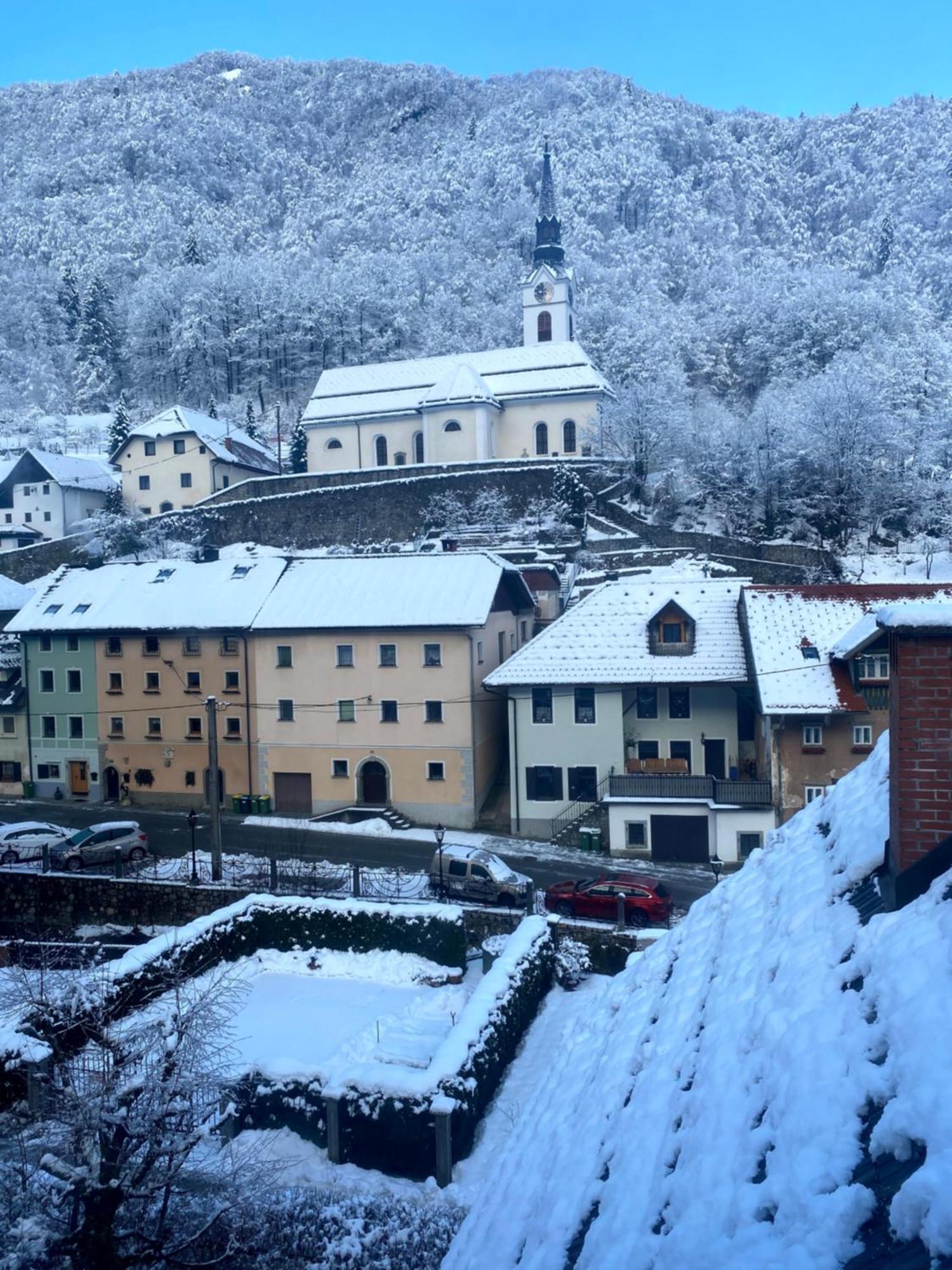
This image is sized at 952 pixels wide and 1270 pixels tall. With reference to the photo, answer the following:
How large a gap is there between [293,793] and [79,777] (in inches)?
381

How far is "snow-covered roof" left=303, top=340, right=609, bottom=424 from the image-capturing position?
2410 inches

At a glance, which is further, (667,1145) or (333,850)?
(333,850)

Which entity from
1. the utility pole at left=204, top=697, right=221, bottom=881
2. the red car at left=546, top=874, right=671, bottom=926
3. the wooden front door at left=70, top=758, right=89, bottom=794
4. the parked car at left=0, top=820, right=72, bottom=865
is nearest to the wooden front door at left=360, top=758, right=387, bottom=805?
the utility pole at left=204, top=697, right=221, bottom=881

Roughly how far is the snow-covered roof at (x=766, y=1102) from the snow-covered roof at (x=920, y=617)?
58.1 inches

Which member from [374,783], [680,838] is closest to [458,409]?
[374,783]

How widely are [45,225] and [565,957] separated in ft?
478

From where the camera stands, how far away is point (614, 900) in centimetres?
2181

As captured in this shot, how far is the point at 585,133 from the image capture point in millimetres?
153250

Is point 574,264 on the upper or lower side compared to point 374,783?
upper

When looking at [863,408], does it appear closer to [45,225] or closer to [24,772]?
[24,772]

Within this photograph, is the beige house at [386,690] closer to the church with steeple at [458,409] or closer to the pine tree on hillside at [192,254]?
the church with steeple at [458,409]

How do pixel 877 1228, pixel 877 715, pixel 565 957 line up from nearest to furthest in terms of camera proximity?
pixel 877 1228 → pixel 565 957 → pixel 877 715

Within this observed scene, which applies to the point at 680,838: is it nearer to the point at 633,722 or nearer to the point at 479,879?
the point at 633,722

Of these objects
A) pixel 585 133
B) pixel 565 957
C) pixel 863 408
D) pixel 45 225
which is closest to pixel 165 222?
pixel 45 225
